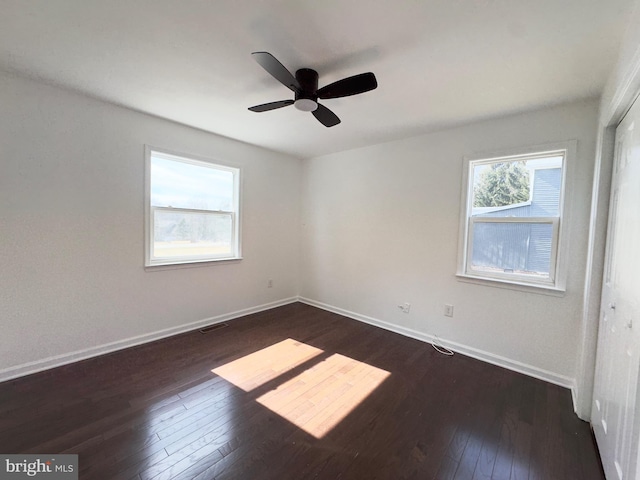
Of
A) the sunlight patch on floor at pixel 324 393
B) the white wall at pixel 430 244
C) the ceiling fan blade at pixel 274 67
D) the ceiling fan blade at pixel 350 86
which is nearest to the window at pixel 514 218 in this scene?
the white wall at pixel 430 244

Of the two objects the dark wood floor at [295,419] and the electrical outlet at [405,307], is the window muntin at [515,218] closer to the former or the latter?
the electrical outlet at [405,307]

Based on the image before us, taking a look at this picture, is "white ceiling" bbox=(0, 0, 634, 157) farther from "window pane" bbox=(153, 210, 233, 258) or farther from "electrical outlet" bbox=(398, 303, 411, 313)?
"electrical outlet" bbox=(398, 303, 411, 313)

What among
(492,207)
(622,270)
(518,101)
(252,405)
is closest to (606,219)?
(622,270)

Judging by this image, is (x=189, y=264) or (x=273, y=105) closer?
(x=273, y=105)

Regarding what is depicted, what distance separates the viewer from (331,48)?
5.49 ft

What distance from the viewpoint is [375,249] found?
140 inches

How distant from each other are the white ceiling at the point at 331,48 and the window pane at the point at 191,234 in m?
1.23

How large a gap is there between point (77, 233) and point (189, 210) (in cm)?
106

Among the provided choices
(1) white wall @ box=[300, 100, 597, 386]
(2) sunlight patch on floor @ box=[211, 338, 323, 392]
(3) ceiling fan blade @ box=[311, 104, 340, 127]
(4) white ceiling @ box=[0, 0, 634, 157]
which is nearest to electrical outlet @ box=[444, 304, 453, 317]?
(1) white wall @ box=[300, 100, 597, 386]

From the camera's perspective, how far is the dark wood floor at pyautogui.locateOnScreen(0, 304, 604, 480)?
1458 millimetres

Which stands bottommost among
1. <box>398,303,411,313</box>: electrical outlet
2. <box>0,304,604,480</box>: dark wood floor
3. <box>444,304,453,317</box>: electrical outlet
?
<box>0,304,604,480</box>: dark wood floor

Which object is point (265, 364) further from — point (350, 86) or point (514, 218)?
point (514, 218)

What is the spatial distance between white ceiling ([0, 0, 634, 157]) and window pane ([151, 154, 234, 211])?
2.39 ft

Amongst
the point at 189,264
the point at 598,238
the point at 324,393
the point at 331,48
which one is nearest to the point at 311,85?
the point at 331,48
